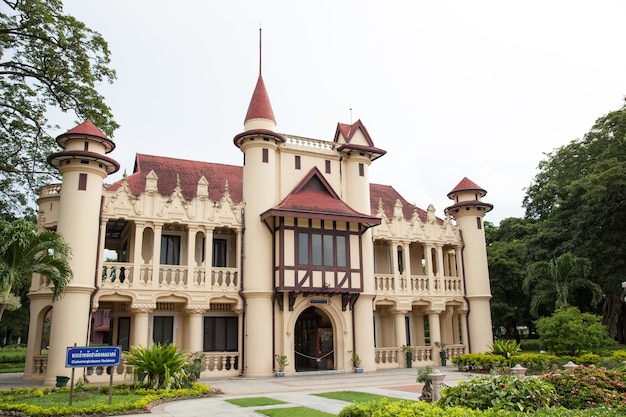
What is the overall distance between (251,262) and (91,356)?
11.2 m

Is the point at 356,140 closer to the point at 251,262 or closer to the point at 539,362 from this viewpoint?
the point at 251,262

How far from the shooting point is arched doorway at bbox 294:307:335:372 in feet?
87.1

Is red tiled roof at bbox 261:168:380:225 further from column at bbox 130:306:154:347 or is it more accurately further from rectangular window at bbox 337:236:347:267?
column at bbox 130:306:154:347

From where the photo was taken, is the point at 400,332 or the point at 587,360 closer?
the point at 587,360

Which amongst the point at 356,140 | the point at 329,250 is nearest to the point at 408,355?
the point at 329,250

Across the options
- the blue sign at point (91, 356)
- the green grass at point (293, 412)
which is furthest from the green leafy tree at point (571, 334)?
the blue sign at point (91, 356)

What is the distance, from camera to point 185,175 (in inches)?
1105

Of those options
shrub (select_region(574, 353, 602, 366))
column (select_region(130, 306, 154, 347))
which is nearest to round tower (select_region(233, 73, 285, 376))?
column (select_region(130, 306, 154, 347))

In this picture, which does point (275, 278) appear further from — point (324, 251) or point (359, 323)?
point (359, 323)

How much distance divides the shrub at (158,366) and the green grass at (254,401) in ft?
7.74

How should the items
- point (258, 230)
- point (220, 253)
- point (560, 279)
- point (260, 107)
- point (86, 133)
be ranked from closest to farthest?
1. point (86, 133)
2. point (258, 230)
3. point (260, 107)
4. point (220, 253)
5. point (560, 279)

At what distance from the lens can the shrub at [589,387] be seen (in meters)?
10.7

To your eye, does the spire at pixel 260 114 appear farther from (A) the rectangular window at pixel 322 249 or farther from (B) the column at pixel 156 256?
(B) the column at pixel 156 256

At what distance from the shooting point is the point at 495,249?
125 ft
